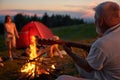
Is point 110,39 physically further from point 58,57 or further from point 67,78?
point 58,57

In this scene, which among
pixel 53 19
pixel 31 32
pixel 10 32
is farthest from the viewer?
pixel 53 19

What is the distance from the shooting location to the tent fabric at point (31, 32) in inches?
709

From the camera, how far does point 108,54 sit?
425 centimetres

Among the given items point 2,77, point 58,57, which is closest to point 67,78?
point 2,77

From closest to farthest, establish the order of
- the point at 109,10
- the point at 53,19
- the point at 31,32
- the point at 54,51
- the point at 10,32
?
the point at 109,10 < the point at 10,32 < the point at 54,51 < the point at 31,32 < the point at 53,19

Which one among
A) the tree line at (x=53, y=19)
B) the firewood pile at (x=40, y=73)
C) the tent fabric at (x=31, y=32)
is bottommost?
the tree line at (x=53, y=19)

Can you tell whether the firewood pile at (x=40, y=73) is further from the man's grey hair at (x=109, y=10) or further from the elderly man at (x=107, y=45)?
the man's grey hair at (x=109, y=10)

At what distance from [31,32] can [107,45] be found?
14224 millimetres

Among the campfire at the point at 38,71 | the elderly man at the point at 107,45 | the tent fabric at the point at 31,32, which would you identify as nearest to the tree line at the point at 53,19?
the tent fabric at the point at 31,32

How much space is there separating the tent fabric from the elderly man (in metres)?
13.3

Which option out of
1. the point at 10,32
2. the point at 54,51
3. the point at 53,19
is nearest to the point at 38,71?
the point at 10,32

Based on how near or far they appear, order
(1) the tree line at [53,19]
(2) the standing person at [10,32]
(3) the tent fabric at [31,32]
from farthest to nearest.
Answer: (1) the tree line at [53,19]
(3) the tent fabric at [31,32]
(2) the standing person at [10,32]

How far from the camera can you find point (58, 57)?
47.3 feet

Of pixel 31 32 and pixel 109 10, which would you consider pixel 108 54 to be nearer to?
pixel 109 10
